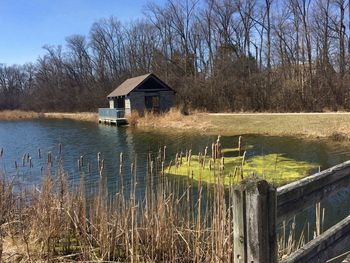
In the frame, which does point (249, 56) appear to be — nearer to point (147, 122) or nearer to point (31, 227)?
point (147, 122)

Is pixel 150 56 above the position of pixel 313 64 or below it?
above

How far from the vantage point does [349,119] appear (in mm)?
22609

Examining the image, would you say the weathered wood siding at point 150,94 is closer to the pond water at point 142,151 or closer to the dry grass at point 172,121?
the dry grass at point 172,121

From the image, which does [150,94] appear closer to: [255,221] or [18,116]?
[18,116]

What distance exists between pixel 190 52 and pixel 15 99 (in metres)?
48.9

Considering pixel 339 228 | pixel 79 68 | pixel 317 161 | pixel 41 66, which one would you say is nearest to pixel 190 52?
pixel 79 68

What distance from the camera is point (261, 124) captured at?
1062 inches

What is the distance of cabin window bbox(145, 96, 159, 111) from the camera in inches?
1629

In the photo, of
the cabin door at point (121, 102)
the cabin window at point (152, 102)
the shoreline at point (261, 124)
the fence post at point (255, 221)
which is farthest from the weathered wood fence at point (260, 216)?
the cabin door at point (121, 102)

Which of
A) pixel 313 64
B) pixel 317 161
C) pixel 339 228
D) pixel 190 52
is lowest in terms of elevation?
pixel 317 161

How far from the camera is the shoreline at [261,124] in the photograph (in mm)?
22438

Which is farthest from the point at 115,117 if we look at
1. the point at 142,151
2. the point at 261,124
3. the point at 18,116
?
the point at 18,116

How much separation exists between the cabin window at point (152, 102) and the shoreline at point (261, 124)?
192 inches

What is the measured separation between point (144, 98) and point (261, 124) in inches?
653
